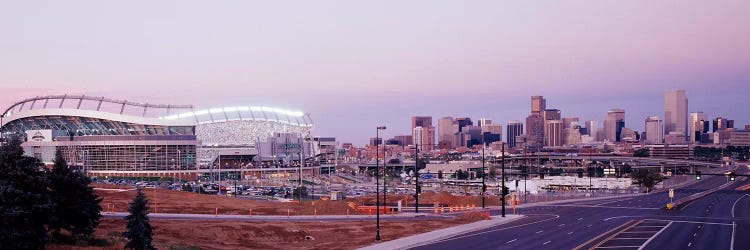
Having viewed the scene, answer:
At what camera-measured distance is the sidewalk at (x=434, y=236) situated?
42.2 meters

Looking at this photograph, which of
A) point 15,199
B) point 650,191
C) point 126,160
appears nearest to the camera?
point 15,199

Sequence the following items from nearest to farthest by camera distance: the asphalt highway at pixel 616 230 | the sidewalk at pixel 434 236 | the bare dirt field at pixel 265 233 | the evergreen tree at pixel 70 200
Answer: the evergreen tree at pixel 70 200
the sidewalk at pixel 434 236
the bare dirt field at pixel 265 233
the asphalt highway at pixel 616 230

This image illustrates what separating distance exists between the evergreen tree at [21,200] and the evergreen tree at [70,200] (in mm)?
1865

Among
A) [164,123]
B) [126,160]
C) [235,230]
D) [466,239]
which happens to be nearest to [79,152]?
[126,160]

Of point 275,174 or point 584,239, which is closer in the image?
point 584,239

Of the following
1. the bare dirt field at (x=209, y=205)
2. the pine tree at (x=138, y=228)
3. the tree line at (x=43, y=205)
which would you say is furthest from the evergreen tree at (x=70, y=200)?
the bare dirt field at (x=209, y=205)

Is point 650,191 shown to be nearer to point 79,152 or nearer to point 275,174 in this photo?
point 275,174

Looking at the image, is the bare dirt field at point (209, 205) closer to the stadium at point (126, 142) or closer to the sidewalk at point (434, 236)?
the sidewalk at point (434, 236)

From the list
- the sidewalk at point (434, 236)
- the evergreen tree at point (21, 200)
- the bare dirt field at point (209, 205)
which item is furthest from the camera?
the bare dirt field at point (209, 205)

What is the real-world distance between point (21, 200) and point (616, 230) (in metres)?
43.0

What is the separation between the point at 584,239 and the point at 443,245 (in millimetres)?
11003

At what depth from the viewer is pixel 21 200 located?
30.0 m

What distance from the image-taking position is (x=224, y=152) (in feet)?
620

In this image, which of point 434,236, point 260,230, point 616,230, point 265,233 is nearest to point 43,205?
point 265,233
